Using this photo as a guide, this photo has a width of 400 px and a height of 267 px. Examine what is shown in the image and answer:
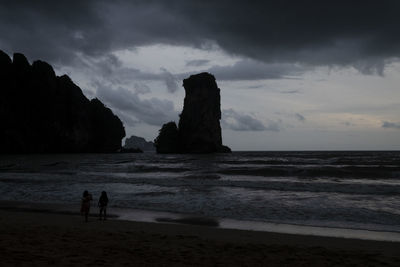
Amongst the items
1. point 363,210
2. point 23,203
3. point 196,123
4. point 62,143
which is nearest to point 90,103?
point 62,143

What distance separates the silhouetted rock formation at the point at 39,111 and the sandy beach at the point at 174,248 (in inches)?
4071

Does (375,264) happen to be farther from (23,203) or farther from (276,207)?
(23,203)

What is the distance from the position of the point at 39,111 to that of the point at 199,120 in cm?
5368

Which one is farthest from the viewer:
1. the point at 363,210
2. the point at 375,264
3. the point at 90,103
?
the point at 90,103

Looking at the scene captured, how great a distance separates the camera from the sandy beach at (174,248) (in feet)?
23.8

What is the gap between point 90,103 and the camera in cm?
12950

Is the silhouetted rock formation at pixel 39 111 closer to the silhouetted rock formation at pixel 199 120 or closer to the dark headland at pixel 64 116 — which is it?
the dark headland at pixel 64 116

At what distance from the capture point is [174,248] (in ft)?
28.5

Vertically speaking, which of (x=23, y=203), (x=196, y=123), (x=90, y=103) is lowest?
(x=23, y=203)

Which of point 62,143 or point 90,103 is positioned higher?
point 90,103

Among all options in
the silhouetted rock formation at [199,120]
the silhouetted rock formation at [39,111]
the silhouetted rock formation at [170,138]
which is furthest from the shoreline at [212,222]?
the silhouetted rock formation at [170,138]

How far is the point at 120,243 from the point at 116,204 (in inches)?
373

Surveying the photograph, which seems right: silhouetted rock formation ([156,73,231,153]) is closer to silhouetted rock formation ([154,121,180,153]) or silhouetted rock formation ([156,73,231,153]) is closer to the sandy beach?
silhouetted rock formation ([154,121,180,153])

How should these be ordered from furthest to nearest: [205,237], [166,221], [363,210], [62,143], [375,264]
→ [62,143]
[363,210]
[166,221]
[205,237]
[375,264]
